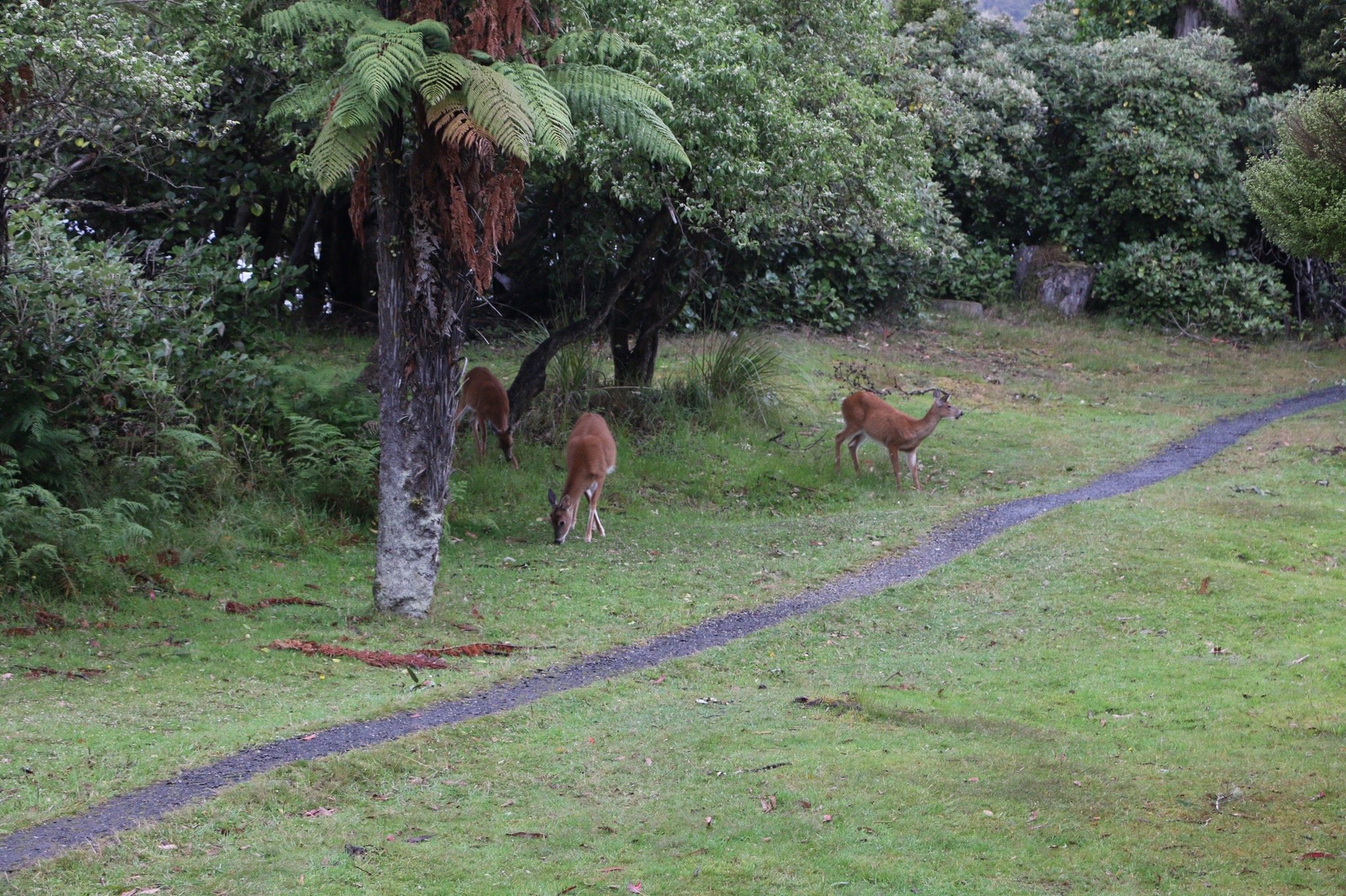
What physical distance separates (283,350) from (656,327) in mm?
5837

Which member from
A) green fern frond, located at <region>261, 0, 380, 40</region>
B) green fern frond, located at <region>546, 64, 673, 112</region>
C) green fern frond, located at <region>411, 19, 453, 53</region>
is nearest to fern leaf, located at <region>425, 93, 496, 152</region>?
green fern frond, located at <region>411, 19, 453, 53</region>

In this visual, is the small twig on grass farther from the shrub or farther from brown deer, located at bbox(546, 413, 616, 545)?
the shrub

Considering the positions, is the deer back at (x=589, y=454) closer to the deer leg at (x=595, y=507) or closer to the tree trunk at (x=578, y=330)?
the deer leg at (x=595, y=507)

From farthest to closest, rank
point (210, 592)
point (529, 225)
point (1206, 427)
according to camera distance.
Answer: point (1206, 427)
point (529, 225)
point (210, 592)

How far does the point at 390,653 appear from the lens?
10711 mm

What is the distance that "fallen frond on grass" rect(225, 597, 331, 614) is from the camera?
11.6 m

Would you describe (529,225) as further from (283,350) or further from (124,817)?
(124,817)

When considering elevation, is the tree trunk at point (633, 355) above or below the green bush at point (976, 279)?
below

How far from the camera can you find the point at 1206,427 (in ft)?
75.7

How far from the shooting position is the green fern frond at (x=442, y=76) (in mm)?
9938

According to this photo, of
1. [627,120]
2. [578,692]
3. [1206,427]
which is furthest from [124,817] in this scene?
[1206,427]

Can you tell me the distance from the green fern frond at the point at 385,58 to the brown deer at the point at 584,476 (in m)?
5.90

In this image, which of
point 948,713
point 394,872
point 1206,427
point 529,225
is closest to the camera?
point 394,872

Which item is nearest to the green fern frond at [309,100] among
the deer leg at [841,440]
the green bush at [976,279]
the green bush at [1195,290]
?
the deer leg at [841,440]
